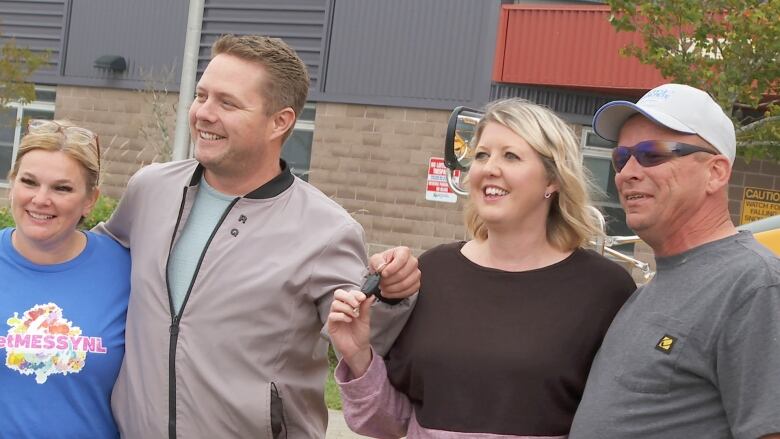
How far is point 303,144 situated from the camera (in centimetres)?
1683

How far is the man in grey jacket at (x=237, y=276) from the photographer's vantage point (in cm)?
328

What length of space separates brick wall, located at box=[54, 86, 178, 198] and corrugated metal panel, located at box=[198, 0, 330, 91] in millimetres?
1203

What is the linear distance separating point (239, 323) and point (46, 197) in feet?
2.40

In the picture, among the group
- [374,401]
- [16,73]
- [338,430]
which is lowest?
[338,430]

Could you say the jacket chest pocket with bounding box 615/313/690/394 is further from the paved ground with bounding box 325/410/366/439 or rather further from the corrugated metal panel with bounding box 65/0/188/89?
the corrugated metal panel with bounding box 65/0/188/89

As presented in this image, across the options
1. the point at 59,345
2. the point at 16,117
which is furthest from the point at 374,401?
the point at 16,117

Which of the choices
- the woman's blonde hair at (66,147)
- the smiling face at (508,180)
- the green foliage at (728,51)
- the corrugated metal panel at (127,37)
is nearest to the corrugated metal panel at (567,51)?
the green foliage at (728,51)

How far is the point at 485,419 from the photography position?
117 inches


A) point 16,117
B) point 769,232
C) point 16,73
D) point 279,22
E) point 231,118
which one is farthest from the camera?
point 16,117

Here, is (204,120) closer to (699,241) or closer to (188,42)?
(699,241)

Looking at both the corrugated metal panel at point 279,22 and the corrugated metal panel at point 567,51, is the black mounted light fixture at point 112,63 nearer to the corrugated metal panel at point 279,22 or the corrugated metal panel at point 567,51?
the corrugated metal panel at point 279,22

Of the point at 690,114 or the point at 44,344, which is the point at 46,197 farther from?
the point at 690,114

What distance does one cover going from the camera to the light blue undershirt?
11.0ft

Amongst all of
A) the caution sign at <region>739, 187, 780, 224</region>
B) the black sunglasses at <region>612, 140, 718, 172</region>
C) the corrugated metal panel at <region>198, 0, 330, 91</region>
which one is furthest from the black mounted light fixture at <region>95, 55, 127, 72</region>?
the black sunglasses at <region>612, 140, 718, 172</region>
